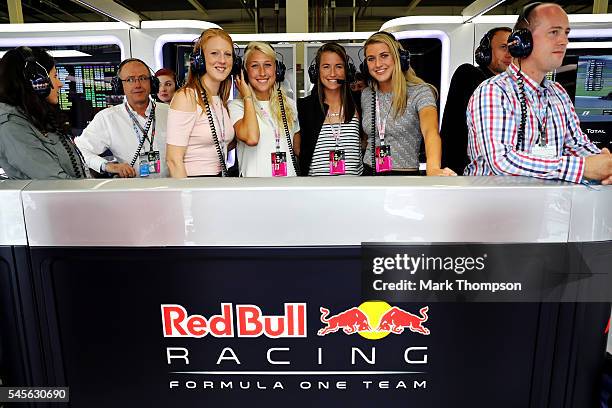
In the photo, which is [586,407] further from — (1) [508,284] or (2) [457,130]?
(2) [457,130]

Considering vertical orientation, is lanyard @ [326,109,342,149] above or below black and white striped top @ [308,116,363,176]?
above

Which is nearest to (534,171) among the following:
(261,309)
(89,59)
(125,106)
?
(261,309)

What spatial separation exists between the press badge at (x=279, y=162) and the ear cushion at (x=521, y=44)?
3.32 feet

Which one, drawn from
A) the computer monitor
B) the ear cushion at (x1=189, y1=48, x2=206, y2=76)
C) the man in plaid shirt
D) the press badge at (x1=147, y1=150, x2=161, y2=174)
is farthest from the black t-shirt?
the computer monitor

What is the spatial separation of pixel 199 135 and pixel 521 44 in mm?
1249

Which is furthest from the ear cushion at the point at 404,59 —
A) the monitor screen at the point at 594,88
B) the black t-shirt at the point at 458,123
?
the monitor screen at the point at 594,88

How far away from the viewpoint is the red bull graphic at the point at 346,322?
992 millimetres

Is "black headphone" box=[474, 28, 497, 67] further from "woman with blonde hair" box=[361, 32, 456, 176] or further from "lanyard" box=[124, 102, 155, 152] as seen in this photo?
"lanyard" box=[124, 102, 155, 152]

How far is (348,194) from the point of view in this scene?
0.96 m

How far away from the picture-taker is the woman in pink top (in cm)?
200

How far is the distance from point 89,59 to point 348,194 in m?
5.12

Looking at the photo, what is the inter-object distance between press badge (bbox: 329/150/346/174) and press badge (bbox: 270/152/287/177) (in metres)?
0.20

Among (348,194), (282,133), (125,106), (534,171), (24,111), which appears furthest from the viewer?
(125,106)

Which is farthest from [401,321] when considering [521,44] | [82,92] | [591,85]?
[82,92]
